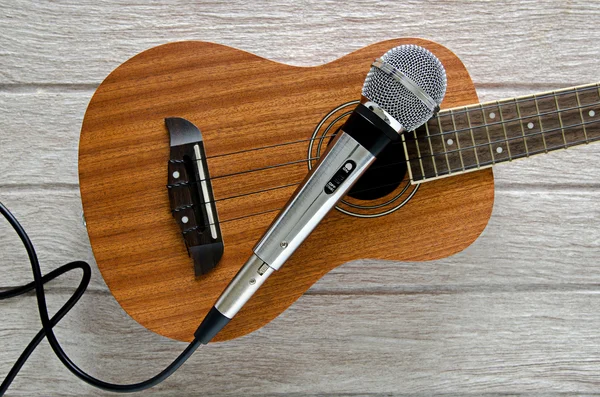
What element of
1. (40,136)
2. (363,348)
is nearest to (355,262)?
(363,348)

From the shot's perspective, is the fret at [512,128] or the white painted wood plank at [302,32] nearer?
the fret at [512,128]

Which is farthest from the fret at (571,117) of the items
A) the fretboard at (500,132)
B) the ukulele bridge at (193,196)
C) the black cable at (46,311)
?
the black cable at (46,311)

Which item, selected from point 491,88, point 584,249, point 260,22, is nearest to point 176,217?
point 260,22

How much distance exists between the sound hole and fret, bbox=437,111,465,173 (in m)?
0.06

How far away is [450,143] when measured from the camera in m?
0.71

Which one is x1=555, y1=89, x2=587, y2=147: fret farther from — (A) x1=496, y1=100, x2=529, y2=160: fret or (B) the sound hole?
(B) the sound hole

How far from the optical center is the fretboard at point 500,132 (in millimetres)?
710

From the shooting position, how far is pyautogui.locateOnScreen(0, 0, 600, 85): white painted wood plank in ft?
2.76

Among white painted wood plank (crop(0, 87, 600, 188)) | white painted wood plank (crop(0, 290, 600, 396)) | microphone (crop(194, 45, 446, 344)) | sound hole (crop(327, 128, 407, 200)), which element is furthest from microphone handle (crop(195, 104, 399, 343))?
white painted wood plank (crop(0, 87, 600, 188))

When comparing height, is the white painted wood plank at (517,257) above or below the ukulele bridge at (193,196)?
below

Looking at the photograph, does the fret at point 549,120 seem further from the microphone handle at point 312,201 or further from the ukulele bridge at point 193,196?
the ukulele bridge at point 193,196

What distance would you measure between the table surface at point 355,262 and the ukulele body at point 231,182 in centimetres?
13

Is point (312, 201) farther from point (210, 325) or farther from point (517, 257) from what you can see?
point (517, 257)

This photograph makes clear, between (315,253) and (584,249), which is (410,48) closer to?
(315,253)
